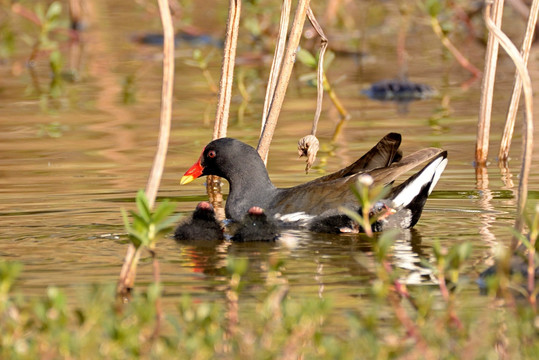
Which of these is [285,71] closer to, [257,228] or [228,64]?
[228,64]

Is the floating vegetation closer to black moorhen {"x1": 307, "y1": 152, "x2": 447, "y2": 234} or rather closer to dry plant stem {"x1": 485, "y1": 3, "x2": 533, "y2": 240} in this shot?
black moorhen {"x1": 307, "y1": 152, "x2": 447, "y2": 234}

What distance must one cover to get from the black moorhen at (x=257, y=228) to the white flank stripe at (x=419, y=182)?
80cm

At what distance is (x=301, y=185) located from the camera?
22.8 ft

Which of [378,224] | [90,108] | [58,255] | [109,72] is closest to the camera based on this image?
[58,255]

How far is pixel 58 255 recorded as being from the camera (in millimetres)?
5871

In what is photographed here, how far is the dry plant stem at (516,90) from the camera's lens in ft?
21.9

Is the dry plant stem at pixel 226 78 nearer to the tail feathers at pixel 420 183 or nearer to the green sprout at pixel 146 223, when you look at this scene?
the tail feathers at pixel 420 183

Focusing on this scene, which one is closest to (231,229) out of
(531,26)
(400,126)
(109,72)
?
(531,26)

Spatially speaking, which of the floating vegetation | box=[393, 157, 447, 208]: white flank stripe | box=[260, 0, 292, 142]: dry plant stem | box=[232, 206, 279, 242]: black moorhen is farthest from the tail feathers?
the floating vegetation

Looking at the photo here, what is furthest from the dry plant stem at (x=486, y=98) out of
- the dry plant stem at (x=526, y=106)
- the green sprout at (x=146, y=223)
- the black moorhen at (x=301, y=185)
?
the green sprout at (x=146, y=223)

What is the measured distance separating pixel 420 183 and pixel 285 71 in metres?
1.22

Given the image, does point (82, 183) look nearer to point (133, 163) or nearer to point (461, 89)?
point (133, 163)

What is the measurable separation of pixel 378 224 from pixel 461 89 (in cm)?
632

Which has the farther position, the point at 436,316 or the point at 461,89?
the point at 461,89
